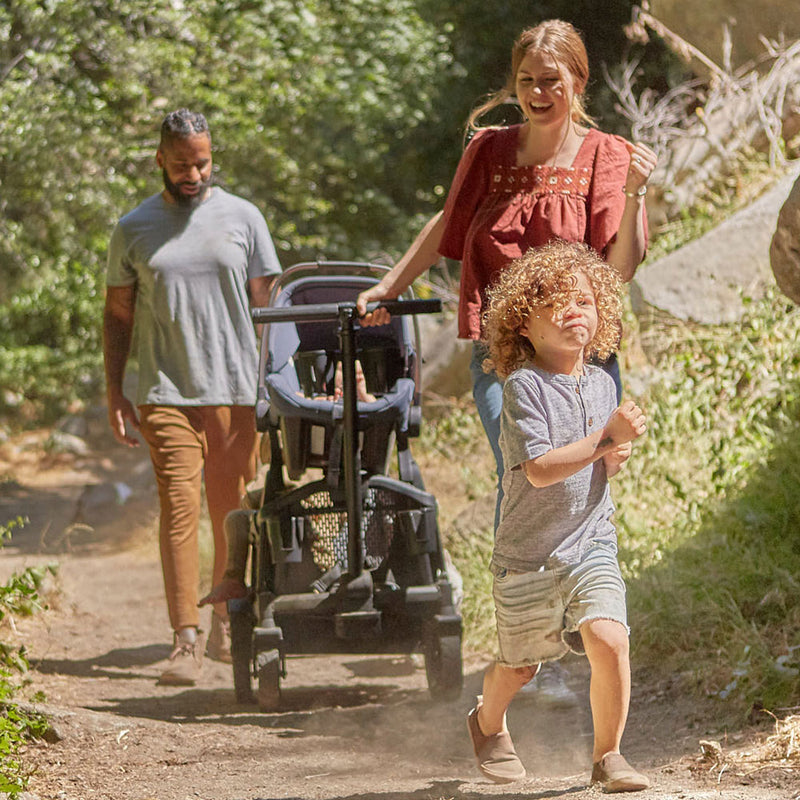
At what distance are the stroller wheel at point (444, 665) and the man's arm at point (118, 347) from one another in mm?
1549

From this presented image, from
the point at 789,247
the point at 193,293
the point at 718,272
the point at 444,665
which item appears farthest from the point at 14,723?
the point at 718,272

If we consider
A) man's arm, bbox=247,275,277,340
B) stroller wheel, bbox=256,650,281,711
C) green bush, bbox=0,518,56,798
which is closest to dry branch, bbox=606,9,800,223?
man's arm, bbox=247,275,277,340

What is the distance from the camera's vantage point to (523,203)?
3.48m

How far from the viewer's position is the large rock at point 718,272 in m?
6.64

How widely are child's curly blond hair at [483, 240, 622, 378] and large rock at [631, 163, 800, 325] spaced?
370 cm

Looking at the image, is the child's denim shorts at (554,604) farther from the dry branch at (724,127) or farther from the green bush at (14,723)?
the dry branch at (724,127)

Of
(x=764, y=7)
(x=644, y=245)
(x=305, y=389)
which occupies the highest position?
(x=764, y=7)

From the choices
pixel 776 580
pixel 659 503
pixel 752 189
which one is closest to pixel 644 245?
pixel 776 580

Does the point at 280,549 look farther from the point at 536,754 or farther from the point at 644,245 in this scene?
the point at 644,245

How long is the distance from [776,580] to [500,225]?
5.59 ft

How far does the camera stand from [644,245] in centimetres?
335

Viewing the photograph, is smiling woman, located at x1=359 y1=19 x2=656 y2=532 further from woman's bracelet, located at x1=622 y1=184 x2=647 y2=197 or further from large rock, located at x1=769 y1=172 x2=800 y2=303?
large rock, located at x1=769 y1=172 x2=800 y2=303

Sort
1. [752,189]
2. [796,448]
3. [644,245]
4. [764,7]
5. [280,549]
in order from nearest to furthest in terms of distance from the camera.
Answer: [644,245] → [280,549] → [796,448] → [752,189] → [764,7]

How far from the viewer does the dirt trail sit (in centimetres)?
333
